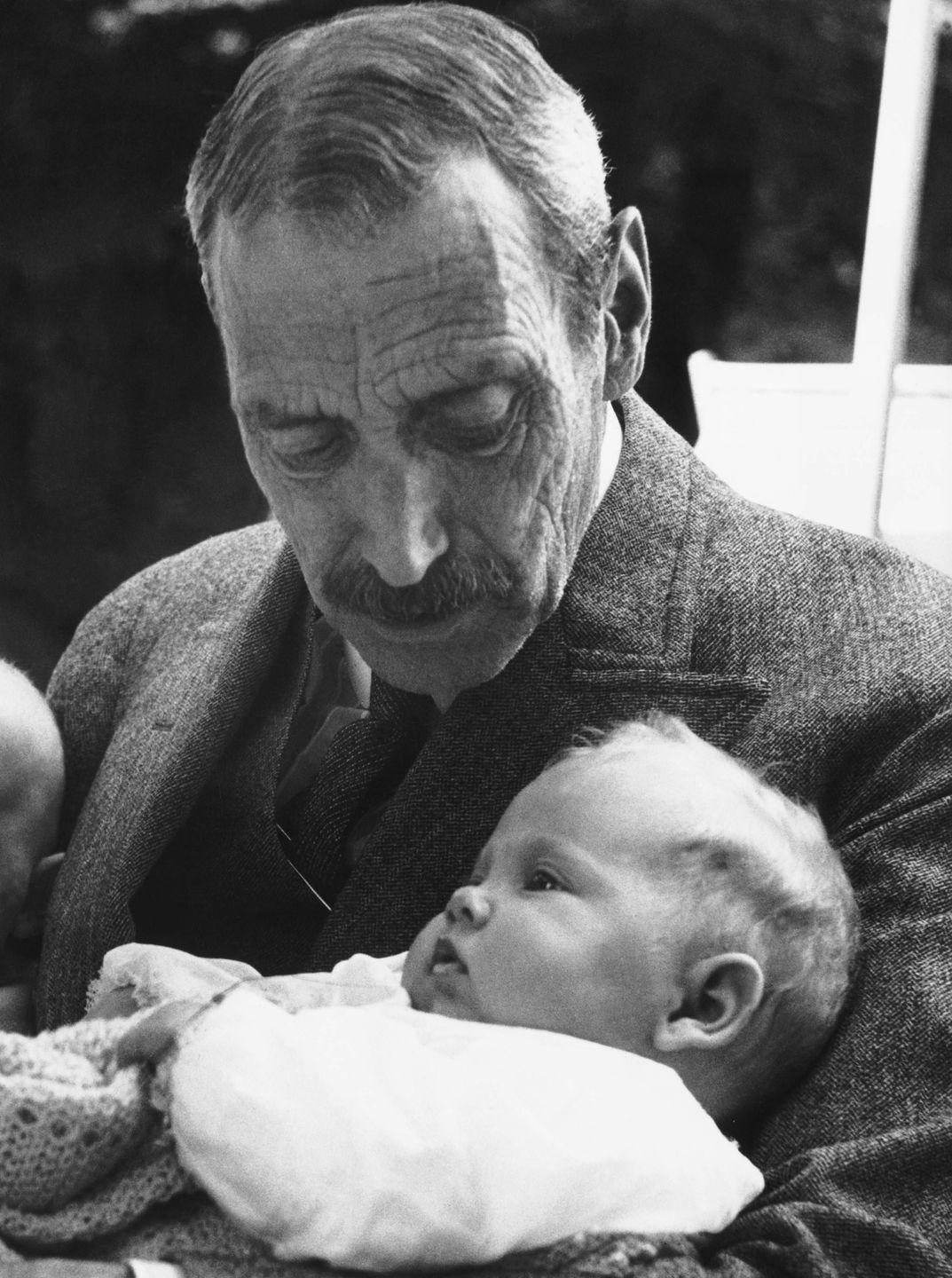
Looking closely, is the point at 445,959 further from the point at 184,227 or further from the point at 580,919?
the point at 184,227

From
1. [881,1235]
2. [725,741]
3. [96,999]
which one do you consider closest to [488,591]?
[725,741]

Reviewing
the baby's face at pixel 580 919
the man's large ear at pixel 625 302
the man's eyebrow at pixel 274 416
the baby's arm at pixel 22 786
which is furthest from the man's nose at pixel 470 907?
the baby's arm at pixel 22 786

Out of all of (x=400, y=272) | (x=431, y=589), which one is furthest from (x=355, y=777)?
(x=400, y=272)

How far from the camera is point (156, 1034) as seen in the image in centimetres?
114

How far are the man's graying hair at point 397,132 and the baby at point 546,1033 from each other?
0.45m

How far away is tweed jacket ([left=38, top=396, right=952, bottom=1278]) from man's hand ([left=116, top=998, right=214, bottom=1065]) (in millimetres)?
272

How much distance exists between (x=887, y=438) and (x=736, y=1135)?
1.77 metres

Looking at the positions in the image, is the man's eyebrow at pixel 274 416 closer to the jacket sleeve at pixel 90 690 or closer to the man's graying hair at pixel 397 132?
the man's graying hair at pixel 397 132

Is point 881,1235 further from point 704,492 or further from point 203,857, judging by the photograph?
point 203,857

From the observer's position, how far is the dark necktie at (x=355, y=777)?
172 cm

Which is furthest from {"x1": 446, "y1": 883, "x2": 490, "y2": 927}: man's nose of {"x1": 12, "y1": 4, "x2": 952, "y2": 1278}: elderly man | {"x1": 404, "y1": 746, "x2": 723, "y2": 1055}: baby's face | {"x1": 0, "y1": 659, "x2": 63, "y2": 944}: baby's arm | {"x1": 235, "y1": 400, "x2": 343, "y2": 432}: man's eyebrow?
{"x1": 0, "y1": 659, "x2": 63, "y2": 944}: baby's arm

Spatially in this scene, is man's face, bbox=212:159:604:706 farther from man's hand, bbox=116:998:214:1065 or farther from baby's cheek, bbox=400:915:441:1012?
man's hand, bbox=116:998:214:1065

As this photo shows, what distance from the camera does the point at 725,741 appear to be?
4.96 ft

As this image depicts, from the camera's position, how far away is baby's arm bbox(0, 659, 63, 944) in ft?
6.09
